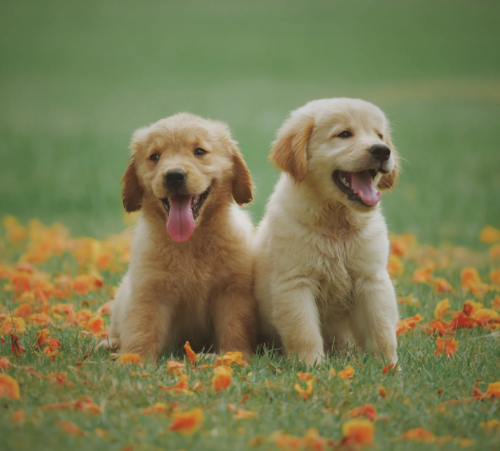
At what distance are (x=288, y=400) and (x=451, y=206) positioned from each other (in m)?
6.18

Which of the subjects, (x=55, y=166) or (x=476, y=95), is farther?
(x=476, y=95)

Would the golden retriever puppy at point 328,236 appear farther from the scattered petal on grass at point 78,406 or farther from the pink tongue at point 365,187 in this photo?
the scattered petal on grass at point 78,406

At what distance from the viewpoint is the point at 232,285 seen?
388 cm

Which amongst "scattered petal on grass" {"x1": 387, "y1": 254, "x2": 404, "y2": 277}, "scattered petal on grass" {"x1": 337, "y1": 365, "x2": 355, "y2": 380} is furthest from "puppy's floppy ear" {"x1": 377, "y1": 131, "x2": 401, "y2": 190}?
"scattered petal on grass" {"x1": 387, "y1": 254, "x2": 404, "y2": 277}

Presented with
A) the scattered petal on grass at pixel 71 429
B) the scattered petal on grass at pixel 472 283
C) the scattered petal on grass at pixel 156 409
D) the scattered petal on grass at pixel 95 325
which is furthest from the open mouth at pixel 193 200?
the scattered petal on grass at pixel 472 283

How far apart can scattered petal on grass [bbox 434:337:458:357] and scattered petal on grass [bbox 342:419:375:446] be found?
1.31 m

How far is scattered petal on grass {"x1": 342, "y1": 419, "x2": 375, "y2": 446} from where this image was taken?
250 cm

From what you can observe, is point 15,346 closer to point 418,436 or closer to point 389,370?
point 389,370

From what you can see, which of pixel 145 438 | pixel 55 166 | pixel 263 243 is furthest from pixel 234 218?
pixel 55 166

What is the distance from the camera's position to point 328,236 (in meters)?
3.67

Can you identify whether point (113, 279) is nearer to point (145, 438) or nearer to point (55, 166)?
point (145, 438)

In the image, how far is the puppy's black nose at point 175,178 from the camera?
361 cm

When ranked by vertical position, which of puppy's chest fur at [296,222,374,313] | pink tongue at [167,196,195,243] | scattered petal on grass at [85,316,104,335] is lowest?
scattered petal on grass at [85,316,104,335]

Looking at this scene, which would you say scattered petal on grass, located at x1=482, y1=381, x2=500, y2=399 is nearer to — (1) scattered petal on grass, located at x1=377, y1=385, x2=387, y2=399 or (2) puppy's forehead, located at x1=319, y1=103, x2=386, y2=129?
(1) scattered petal on grass, located at x1=377, y1=385, x2=387, y2=399
